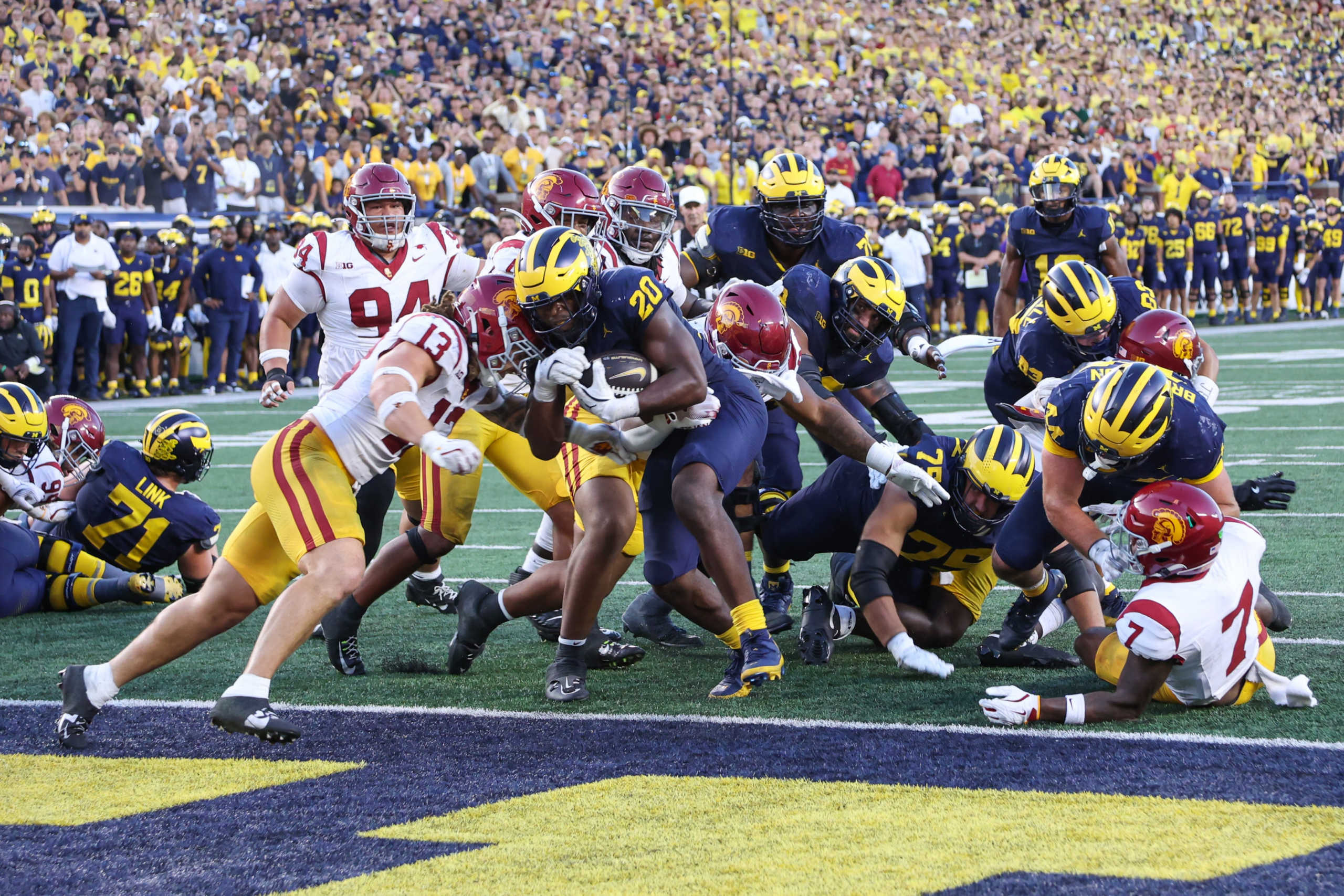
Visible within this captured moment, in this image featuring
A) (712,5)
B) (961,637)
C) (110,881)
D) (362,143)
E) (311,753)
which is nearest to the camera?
(110,881)

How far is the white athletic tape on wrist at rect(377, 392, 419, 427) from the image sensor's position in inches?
168

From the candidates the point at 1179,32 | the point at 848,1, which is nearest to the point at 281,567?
the point at 848,1

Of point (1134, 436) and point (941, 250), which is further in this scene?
point (941, 250)

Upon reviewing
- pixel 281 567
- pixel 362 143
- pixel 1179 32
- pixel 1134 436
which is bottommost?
pixel 281 567

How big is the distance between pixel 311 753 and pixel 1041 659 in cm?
239

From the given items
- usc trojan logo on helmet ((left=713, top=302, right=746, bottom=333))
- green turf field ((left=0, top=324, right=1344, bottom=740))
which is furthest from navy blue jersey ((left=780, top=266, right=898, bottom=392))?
green turf field ((left=0, top=324, right=1344, bottom=740))

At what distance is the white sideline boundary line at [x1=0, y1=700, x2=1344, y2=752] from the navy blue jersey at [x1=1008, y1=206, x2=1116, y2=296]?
5.18 meters

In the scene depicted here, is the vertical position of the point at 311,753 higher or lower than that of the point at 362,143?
lower

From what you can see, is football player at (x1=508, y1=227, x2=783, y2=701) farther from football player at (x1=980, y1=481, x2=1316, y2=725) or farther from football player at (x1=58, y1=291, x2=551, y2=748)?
football player at (x1=980, y1=481, x2=1316, y2=725)

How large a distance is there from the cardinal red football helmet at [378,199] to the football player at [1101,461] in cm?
279

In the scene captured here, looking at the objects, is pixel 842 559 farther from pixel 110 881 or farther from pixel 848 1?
pixel 848 1

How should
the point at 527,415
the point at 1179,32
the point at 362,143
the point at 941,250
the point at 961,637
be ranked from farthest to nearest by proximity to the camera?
1. the point at 1179,32
2. the point at 941,250
3. the point at 362,143
4. the point at 961,637
5. the point at 527,415

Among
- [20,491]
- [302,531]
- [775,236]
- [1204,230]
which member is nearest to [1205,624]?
[302,531]

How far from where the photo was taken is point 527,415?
4.96 meters
